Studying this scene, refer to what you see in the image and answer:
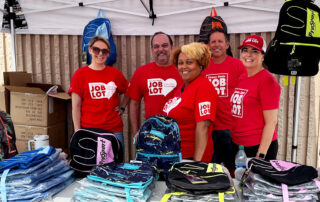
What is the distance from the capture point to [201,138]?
1645mm

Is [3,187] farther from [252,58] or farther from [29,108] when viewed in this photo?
[29,108]

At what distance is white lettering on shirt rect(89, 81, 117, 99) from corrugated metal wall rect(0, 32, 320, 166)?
1097 mm

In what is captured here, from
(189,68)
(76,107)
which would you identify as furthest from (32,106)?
(189,68)

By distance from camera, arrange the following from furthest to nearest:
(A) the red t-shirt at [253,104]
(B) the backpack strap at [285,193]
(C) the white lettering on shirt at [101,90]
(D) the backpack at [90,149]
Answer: (C) the white lettering on shirt at [101,90] < (A) the red t-shirt at [253,104] < (D) the backpack at [90,149] < (B) the backpack strap at [285,193]

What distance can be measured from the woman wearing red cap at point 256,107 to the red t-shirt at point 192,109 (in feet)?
1.15

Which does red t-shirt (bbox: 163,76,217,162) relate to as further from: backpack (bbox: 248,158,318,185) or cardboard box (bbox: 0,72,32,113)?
cardboard box (bbox: 0,72,32,113)

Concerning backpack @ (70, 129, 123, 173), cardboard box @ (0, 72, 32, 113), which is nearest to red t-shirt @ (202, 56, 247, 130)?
backpack @ (70, 129, 123, 173)

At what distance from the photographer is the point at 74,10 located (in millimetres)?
3268

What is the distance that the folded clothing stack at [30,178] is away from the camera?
1.19m

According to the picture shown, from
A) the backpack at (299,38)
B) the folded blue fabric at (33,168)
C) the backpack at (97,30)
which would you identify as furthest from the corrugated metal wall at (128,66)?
the folded blue fabric at (33,168)

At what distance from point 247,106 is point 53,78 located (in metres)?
2.91

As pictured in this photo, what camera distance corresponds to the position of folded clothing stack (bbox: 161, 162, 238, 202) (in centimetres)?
105

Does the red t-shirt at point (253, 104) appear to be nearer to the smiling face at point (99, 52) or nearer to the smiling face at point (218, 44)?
the smiling face at point (218, 44)

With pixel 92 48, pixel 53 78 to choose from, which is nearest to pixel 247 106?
pixel 92 48
